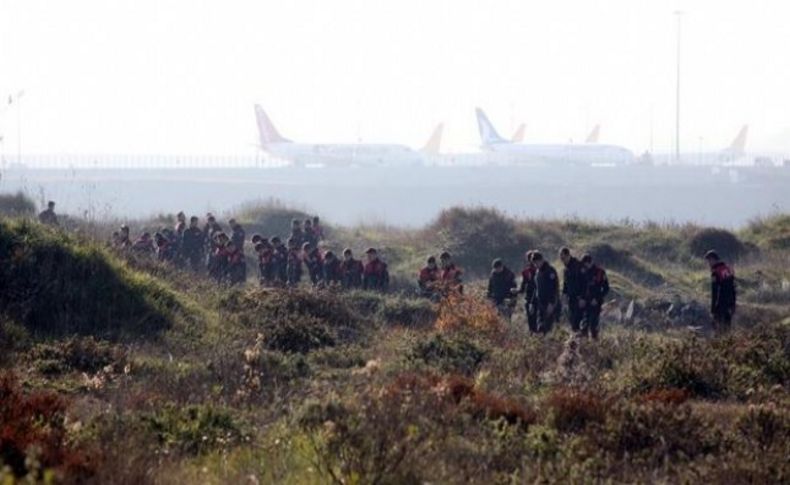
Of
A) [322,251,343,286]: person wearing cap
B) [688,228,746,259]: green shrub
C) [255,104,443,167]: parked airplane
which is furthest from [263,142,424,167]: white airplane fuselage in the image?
[322,251,343,286]: person wearing cap

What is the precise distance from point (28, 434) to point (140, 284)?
10445mm

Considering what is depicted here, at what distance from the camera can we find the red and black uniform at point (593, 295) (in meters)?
20.9

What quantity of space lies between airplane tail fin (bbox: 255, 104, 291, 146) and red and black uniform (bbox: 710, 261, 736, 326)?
11093 cm

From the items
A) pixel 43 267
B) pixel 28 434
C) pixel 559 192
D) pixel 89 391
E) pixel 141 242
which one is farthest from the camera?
pixel 559 192

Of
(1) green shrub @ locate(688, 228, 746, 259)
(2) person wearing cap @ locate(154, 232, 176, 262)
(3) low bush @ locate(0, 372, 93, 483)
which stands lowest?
(1) green shrub @ locate(688, 228, 746, 259)

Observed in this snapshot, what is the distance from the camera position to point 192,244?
32781mm

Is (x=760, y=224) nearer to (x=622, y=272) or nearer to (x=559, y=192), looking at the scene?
(x=622, y=272)

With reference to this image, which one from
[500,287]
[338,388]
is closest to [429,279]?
[500,287]

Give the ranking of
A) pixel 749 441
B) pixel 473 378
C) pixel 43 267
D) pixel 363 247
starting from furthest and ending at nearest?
pixel 363 247, pixel 43 267, pixel 473 378, pixel 749 441

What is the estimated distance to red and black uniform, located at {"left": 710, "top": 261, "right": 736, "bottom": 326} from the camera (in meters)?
20.9

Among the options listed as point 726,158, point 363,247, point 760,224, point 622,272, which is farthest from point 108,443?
point 726,158

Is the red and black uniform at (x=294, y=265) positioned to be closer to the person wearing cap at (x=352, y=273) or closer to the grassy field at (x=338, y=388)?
the person wearing cap at (x=352, y=273)

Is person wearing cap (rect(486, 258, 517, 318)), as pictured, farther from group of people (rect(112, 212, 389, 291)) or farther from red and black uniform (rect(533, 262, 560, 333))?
group of people (rect(112, 212, 389, 291))

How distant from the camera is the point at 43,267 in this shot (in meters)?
18.7
